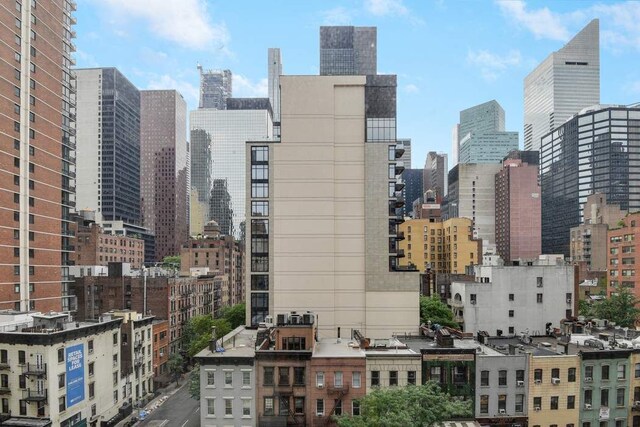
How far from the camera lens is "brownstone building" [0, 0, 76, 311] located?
7756 centimetres

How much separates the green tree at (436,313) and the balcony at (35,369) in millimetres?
58686

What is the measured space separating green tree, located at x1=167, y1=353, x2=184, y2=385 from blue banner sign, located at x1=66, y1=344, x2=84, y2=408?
30.3 meters

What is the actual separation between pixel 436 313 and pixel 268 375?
136 ft

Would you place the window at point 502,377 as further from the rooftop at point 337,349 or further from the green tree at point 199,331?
the green tree at point 199,331

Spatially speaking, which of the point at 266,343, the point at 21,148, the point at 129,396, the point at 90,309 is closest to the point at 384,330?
the point at 266,343

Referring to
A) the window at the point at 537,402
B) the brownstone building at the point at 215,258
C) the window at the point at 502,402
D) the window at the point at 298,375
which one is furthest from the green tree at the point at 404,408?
the brownstone building at the point at 215,258

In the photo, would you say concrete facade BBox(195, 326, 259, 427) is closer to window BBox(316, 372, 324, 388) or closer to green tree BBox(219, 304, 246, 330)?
window BBox(316, 372, 324, 388)

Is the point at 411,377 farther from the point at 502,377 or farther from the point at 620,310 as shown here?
the point at 620,310

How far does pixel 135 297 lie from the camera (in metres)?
91.8

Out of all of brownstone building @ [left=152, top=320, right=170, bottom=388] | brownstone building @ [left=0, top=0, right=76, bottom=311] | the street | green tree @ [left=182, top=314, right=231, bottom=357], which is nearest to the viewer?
the street

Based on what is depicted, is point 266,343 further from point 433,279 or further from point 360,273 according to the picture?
point 433,279

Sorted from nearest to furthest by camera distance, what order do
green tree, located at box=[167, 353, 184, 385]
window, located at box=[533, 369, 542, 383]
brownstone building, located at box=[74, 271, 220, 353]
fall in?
window, located at box=[533, 369, 542, 383] < green tree, located at box=[167, 353, 184, 385] < brownstone building, located at box=[74, 271, 220, 353]

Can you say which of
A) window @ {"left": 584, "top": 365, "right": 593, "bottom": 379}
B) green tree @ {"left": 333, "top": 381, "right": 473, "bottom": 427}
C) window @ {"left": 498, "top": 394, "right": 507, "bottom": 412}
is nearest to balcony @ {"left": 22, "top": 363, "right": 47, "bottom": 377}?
green tree @ {"left": 333, "top": 381, "right": 473, "bottom": 427}

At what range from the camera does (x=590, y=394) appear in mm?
51562
